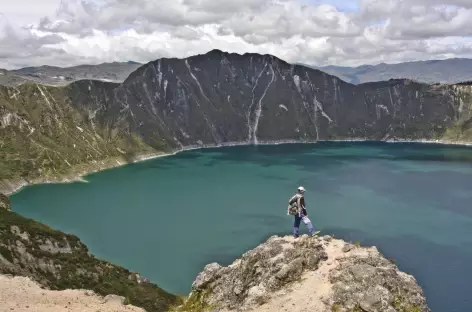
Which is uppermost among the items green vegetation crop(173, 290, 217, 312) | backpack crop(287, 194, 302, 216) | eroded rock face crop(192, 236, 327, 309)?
backpack crop(287, 194, 302, 216)

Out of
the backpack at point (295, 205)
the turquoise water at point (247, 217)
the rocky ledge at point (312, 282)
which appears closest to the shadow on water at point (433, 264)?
the turquoise water at point (247, 217)

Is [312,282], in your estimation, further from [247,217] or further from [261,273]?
[247,217]

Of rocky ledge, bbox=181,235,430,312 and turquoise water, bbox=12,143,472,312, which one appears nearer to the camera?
rocky ledge, bbox=181,235,430,312

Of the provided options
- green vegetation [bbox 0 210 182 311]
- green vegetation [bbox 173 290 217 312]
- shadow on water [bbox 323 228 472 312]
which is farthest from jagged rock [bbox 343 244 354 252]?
shadow on water [bbox 323 228 472 312]

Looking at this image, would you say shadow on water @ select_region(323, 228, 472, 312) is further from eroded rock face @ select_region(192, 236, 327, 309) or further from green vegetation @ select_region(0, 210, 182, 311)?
eroded rock face @ select_region(192, 236, 327, 309)

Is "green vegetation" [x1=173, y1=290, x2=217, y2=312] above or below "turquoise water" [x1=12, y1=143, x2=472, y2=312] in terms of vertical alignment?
above

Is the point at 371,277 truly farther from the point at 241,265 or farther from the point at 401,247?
the point at 401,247
